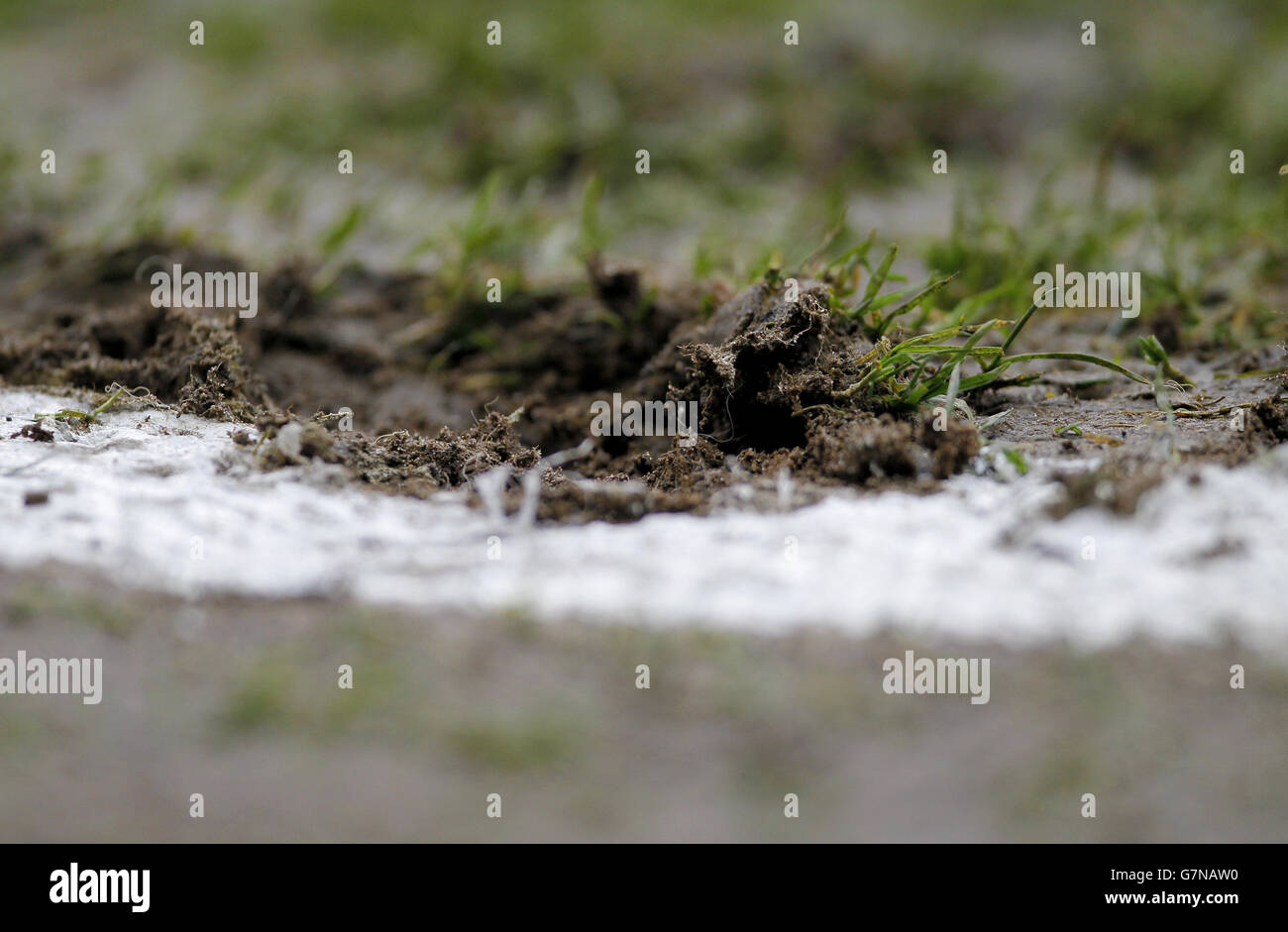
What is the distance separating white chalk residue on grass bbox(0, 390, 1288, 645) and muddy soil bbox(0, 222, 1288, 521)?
3.8 inches

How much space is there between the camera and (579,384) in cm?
286

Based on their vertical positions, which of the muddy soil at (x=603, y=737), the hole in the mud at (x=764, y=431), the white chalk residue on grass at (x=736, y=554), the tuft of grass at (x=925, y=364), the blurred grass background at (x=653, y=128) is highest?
the blurred grass background at (x=653, y=128)

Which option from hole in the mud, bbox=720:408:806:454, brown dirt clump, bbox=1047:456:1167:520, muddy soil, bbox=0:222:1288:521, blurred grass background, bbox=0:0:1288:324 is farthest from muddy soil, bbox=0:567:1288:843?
blurred grass background, bbox=0:0:1288:324

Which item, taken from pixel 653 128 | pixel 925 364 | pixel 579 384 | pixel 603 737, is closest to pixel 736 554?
pixel 603 737

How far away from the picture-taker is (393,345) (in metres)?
3.02

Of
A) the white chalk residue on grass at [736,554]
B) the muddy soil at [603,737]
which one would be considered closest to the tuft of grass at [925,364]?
the white chalk residue on grass at [736,554]

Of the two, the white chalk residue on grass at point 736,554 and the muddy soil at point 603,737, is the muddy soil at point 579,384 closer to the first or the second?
the white chalk residue on grass at point 736,554

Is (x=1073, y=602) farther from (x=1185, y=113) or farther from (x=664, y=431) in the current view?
(x=1185, y=113)

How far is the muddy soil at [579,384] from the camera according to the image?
2.06m

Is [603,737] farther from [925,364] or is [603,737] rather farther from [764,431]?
[925,364]

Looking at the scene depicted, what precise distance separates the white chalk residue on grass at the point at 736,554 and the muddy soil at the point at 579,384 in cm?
10

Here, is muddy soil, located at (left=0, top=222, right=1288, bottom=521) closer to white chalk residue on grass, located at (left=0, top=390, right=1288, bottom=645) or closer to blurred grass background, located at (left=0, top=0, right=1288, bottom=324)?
white chalk residue on grass, located at (left=0, top=390, right=1288, bottom=645)
